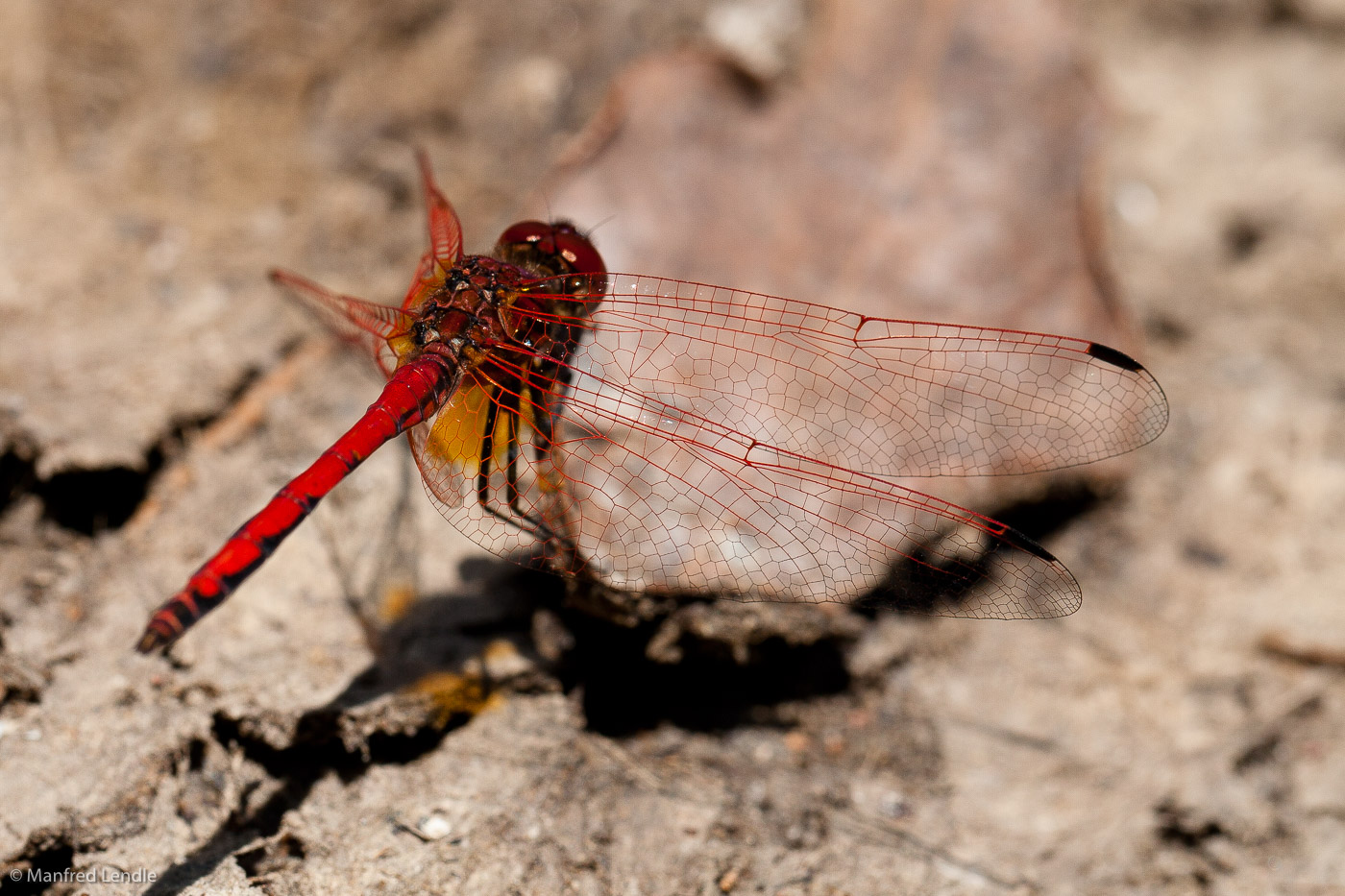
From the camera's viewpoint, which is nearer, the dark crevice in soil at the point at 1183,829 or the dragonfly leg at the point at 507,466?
the dragonfly leg at the point at 507,466

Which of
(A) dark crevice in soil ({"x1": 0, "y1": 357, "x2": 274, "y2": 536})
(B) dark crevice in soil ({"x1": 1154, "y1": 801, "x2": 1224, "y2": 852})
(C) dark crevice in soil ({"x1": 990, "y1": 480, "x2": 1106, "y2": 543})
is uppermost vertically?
(C) dark crevice in soil ({"x1": 990, "y1": 480, "x2": 1106, "y2": 543})

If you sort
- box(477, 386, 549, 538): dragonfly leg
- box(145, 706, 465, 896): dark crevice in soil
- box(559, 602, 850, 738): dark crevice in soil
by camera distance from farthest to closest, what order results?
box(559, 602, 850, 738): dark crevice in soil → box(477, 386, 549, 538): dragonfly leg → box(145, 706, 465, 896): dark crevice in soil

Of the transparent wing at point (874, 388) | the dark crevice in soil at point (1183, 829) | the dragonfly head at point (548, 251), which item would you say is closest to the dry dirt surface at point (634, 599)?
the dark crevice in soil at point (1183, 829)

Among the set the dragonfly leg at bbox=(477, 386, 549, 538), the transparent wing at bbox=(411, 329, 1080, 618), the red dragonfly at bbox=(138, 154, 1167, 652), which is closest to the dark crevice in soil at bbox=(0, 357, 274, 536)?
the red dragonfly at bbox=(138, 154, 1167, 652)

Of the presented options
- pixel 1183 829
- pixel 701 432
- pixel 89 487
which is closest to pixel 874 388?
pixel 701 432

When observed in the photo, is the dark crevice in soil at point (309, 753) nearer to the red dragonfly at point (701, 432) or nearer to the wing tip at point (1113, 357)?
the red dragonfly at point (701, 432)

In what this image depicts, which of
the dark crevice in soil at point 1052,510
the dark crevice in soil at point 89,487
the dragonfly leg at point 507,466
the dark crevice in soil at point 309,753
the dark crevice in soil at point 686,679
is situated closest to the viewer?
the dark crevice in soil at point 309,753

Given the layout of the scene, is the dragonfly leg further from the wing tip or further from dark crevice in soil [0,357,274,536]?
the wing tip
